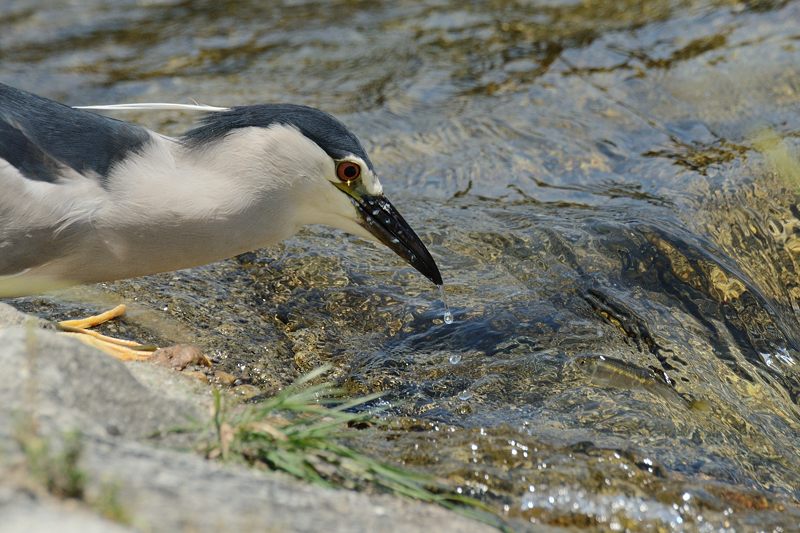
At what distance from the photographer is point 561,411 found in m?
3.94

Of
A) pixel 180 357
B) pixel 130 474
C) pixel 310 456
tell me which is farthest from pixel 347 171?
pixel 130 474

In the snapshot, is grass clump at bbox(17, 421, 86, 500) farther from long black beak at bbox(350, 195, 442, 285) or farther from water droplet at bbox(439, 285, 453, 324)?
water droplet at bbox(439, 285, 453, 324)

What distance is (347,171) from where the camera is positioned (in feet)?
14.7

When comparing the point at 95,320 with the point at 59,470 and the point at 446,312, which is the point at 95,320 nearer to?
the point at 446,312

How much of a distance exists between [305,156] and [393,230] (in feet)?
1.89

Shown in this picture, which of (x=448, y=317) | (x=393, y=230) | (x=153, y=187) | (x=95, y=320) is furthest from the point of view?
(x=448, y=317)

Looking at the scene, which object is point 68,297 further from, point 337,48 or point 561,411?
point 337,48

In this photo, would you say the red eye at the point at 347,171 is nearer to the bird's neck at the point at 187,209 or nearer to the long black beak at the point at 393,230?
the long black beak at the point at 393,230

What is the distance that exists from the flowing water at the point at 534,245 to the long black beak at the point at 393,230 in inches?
10.7

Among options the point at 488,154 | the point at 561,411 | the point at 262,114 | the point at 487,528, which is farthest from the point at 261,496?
the point at 488,154

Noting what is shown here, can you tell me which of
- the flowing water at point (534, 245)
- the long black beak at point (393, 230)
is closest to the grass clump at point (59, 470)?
the flowing water at point (534, 245)

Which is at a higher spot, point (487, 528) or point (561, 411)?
point (487, 528)

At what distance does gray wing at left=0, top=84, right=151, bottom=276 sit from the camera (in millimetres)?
4031

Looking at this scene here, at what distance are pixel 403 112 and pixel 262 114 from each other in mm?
3356
